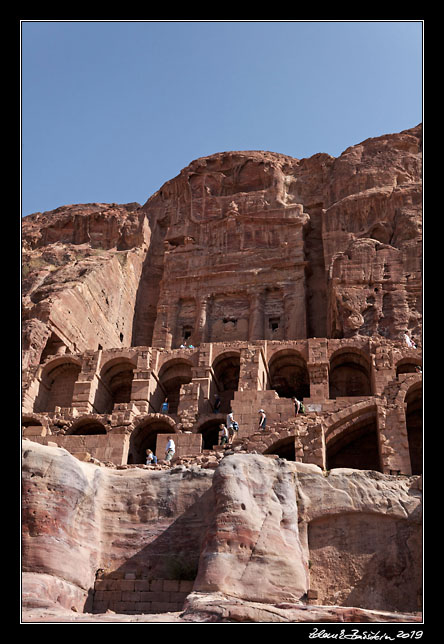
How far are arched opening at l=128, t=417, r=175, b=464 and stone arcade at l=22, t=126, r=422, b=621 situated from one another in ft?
0.47

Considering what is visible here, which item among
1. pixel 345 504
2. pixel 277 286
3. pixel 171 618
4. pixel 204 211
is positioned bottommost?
pixel 171 618

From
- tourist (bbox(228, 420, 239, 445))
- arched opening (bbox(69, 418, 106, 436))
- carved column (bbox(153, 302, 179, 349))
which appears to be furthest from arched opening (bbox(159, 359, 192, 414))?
tourist (bbox(228, 420, 239, 445))

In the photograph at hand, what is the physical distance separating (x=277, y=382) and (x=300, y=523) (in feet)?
65.2

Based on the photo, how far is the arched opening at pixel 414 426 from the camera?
1105 inches

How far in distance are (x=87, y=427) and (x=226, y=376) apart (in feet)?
29.2

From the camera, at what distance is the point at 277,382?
3794 cm

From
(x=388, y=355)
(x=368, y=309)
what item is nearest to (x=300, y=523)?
(x=388, y=355)

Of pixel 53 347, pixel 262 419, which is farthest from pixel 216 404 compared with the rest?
pixel 53 347

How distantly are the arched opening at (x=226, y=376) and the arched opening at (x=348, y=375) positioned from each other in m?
5.46

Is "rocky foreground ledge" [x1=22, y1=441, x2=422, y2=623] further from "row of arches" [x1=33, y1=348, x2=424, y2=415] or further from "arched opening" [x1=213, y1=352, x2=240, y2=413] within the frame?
"arched opening" [x1=213, y1=352, x2=240, y2=413]

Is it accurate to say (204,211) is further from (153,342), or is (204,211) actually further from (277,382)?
(277,382)

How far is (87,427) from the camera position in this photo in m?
33.7

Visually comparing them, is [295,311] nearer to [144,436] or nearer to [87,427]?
[144,436]

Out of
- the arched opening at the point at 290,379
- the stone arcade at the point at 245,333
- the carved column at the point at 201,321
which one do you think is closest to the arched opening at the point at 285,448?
the stone arcade at the point at 245,333
